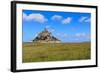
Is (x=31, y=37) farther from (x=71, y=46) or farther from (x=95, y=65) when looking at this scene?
(x=95, y=65)

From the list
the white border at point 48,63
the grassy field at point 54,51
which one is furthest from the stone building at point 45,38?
the white border at point 48,63

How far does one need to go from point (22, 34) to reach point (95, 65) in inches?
22.4

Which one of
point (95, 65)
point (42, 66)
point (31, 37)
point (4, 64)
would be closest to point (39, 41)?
point (31, 37)

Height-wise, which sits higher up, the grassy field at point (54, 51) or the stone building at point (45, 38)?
the stone building at point (45, 38)

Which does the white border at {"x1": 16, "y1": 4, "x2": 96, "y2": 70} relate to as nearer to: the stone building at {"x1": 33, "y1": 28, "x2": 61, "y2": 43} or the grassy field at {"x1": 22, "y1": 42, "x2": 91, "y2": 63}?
the grassy field at {"x1": 22, "y1": 42, "x2": 91, "y2": 63}

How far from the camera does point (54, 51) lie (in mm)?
1409

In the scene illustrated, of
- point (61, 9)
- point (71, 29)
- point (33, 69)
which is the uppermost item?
point (61, 9)

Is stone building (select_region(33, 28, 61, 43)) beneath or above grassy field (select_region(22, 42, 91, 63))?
above

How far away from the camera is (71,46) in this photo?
1.45 meters

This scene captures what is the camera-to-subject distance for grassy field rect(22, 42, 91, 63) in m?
1.35

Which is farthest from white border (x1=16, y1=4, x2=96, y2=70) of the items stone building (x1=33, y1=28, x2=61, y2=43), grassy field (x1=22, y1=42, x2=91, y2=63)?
stone building (x1=33, y1=28, x2=61, y2=43)

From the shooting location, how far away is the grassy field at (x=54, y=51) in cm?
135

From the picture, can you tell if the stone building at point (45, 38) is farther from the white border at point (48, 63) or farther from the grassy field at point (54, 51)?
the white border at point (48, 63)

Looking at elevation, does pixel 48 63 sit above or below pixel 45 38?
below
